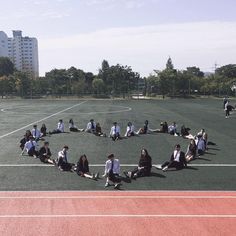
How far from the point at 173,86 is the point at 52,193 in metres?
96.0

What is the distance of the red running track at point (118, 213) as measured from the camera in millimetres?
12984

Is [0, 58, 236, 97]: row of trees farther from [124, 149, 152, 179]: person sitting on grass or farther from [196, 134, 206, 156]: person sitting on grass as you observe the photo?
[124, 149, 152, 179]: person sitting on grass

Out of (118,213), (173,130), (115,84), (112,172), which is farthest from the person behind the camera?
(115,84)

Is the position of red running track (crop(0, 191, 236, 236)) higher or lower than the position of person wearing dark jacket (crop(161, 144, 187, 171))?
lower

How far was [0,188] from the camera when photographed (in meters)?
17.6

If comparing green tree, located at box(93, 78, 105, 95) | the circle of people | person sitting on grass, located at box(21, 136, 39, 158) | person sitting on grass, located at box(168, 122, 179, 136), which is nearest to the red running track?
the circle of people

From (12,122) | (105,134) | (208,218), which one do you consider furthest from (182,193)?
(12,122)

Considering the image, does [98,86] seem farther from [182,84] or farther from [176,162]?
[176,162]

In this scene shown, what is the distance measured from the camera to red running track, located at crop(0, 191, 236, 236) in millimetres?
12984

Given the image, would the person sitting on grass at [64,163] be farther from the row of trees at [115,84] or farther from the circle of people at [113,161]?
the row of trees at [115,84]

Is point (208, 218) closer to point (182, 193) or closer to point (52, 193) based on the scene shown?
point (182, 193)

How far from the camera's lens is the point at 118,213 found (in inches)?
567

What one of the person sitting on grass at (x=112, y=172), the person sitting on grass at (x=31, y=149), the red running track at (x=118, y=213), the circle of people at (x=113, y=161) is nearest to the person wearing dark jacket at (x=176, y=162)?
the circle of people at (x=113, y=161)

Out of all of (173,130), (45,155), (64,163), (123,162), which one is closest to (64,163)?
(64,163)
